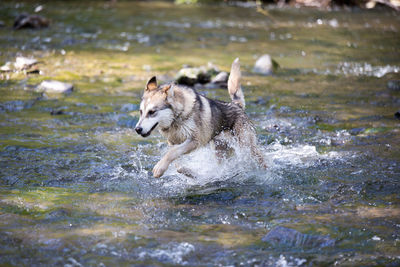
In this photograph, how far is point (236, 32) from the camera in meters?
18.1

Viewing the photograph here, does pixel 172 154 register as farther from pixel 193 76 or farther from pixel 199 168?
pixel 193 76

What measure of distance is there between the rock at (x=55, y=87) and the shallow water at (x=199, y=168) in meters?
0.24

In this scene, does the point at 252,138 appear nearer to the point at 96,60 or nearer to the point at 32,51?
the point at 96,60

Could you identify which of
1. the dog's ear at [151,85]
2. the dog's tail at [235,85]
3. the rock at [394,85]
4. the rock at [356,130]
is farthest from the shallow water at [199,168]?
the dog's ear at [151,85]

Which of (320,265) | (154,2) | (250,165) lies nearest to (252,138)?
(250,165)

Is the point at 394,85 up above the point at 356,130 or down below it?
below

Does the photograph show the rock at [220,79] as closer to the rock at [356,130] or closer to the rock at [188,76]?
the rock at [188,76]

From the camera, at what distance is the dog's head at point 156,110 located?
598 cm

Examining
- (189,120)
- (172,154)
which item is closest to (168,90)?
(189,120)

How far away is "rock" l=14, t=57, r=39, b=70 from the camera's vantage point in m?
12.2

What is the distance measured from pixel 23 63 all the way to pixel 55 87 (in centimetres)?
191

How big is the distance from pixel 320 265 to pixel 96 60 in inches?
406

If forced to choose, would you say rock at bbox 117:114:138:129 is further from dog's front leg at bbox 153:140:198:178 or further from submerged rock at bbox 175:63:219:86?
dog's front leg at bbox 153:140:198:178

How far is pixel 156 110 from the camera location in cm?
609
